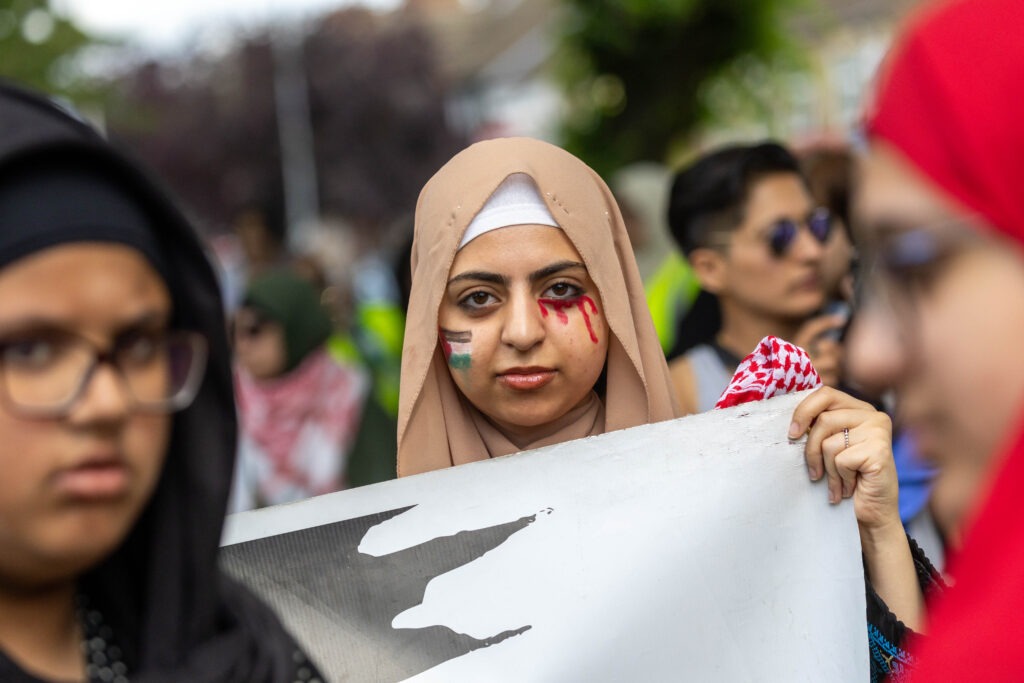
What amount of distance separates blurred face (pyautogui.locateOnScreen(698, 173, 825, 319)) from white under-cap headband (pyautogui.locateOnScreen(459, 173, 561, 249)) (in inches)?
60.7

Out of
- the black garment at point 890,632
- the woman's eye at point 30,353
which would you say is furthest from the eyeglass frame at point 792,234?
the woman's eye at point 30,353

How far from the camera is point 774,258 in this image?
3.94 metres

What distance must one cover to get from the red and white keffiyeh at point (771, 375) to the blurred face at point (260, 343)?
4.34 meters

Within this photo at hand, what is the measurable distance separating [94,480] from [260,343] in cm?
517

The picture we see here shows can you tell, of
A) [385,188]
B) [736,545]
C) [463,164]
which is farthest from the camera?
[385,188]

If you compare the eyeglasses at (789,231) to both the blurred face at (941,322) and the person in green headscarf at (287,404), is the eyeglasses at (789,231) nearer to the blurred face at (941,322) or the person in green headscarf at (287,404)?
the blurred face at (941,322)

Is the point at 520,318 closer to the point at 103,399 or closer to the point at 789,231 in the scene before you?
the point at 103,399

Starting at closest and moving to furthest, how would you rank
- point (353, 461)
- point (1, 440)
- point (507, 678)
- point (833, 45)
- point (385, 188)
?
point (1, 440), point (507, 678), point (353, 461), point (833, 45), point (385, 188)

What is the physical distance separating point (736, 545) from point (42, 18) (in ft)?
34.3

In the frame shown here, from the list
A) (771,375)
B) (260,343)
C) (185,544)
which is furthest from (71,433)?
(260,343)

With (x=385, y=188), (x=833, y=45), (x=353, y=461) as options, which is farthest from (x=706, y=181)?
(x=385, y=188)

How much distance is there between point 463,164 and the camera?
2689 mm

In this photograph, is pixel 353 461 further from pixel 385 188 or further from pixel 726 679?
pixel 385 188

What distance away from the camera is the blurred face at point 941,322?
128 centimetres
